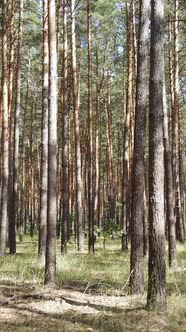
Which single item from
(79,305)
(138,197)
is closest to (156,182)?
(138,197)

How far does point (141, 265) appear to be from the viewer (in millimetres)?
7547

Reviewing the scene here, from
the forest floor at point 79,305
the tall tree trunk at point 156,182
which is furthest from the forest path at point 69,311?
the tall tree trunk at point 156,182

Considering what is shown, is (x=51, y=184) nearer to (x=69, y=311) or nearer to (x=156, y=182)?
(x=156, y=182)

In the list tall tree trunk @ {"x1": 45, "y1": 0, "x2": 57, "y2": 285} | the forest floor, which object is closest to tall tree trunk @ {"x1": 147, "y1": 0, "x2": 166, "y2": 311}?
the forest floor

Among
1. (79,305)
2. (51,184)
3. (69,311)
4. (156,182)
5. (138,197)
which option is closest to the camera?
(69,311)

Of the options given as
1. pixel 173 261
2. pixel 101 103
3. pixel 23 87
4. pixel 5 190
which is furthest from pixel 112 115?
pixel 173 261

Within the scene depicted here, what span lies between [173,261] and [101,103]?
18351 millimetres

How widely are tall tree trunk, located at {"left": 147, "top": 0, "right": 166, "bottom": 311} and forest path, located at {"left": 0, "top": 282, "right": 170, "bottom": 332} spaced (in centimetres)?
38

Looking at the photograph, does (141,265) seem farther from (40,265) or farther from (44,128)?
(44,128)

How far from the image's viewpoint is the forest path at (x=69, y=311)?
18.5 feet

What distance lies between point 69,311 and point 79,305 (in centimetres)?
38

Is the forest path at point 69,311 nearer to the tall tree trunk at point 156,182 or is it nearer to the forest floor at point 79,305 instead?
the forest floor at point 79,305

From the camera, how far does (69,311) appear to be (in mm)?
6375

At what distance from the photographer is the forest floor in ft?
18.7
